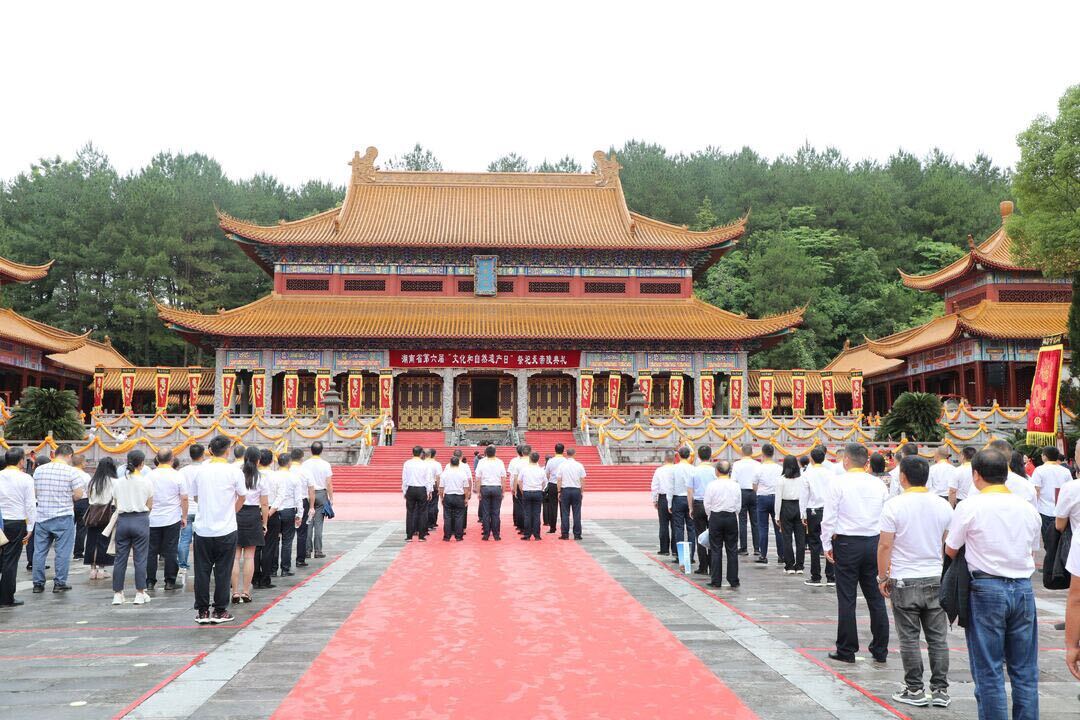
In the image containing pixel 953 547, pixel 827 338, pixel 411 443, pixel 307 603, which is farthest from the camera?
pixel 827 338

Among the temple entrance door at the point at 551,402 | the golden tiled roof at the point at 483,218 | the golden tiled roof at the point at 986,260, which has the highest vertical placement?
the golden tiled roof at the point at 483,218

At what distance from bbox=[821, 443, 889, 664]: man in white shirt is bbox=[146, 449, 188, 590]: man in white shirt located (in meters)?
6.04

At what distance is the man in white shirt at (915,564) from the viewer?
16.8 feet

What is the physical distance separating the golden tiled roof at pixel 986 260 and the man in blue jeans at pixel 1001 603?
101 feet

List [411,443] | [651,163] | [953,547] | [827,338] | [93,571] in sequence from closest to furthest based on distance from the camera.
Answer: [953,547], [93,571], [411,443], [827,338], [651,163]

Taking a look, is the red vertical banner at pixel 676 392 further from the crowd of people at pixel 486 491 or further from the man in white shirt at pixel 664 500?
the man in white shirt at pixel 664 500

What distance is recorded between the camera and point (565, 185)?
4141 centimetres

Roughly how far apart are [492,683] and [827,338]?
46.0 m

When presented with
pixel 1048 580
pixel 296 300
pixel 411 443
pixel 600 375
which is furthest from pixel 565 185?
pixel 1048 580

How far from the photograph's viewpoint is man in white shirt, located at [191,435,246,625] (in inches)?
278

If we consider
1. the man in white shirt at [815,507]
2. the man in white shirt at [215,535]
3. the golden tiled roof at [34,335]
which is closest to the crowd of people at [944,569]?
the man in white shirt at [815,507]

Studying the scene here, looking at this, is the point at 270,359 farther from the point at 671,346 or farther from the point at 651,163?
the point at 651,163

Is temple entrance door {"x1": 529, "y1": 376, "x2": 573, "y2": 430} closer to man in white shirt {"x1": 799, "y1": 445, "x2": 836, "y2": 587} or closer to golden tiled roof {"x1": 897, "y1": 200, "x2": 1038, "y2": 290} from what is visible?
golden tiled roof {"x1": 897, "y1": 200, "x2": 1038, "y2": 290}

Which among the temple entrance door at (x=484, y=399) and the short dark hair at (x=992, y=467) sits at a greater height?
the temple entrance door at (x=484, y=399)
